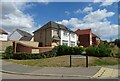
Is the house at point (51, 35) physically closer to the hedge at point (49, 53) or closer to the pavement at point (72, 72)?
the hedge at point (49, 53)

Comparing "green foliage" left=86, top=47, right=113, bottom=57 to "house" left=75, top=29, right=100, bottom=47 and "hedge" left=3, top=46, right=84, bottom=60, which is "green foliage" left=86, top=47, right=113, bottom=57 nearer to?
"hedge" left=3, top=46, right=84, bottom=60

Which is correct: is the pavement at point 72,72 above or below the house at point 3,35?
below

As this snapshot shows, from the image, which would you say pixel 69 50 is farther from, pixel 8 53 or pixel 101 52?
pixel 8 53

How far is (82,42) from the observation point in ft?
209

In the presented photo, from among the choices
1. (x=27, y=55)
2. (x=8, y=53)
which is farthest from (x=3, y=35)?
(x=27, y=55)

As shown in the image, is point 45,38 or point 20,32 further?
point 20,32

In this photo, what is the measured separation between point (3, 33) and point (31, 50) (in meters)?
38.8

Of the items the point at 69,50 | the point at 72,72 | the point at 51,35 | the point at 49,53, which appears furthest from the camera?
the point at 51,35

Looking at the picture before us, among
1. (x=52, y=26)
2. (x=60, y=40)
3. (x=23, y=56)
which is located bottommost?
(x=23, y=56)

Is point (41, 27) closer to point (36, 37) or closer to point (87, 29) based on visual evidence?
point (36, 37)

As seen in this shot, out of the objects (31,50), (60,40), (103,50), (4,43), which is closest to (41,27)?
(60,40)

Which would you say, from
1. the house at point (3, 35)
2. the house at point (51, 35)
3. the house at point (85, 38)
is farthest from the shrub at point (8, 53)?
the house at point (85, 38)

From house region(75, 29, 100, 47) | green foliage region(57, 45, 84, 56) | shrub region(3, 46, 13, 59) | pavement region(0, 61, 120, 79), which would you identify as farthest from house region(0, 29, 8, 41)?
pavement region(0, 61, 120, 79)

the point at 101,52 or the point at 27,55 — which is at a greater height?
the point at 101,52
